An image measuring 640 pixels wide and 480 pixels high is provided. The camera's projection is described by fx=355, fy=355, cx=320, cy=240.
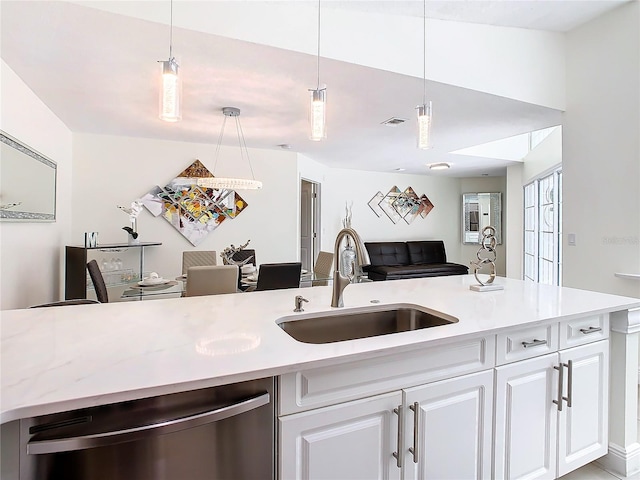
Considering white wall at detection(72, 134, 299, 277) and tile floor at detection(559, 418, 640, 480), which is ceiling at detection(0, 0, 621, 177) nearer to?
white wall at detection(72, 134, 299, 277)

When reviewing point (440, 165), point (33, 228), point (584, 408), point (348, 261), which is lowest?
point (584, 408)

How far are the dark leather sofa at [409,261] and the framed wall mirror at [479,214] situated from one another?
2.73 feet

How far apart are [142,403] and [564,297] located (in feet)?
6.61

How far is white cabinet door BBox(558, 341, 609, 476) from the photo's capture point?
158cm

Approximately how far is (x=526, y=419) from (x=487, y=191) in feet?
24.0

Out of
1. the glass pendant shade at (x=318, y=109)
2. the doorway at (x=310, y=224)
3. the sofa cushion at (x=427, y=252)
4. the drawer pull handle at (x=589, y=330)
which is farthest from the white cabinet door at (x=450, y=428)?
the sofa cushion at (x=427, y=252)

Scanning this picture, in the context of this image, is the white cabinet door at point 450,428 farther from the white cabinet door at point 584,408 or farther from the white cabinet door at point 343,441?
the white cabinet door at point 584,408

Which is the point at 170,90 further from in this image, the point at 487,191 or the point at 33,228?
the point at 487,191

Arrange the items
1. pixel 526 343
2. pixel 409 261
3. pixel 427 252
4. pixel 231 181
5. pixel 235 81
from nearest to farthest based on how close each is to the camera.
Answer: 1. pixel 526 343
2. pixel 235 81
3. pixel 231 181
4. pixel 409 261
5. pixel 427 252

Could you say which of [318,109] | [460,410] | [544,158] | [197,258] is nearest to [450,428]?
[460,410]

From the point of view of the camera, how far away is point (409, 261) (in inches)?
291

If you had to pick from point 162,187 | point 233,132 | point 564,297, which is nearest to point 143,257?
point 162,187

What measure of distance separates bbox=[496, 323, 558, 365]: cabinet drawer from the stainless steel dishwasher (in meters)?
0.95

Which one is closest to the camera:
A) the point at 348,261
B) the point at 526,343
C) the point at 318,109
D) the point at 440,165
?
the point at 526,343
